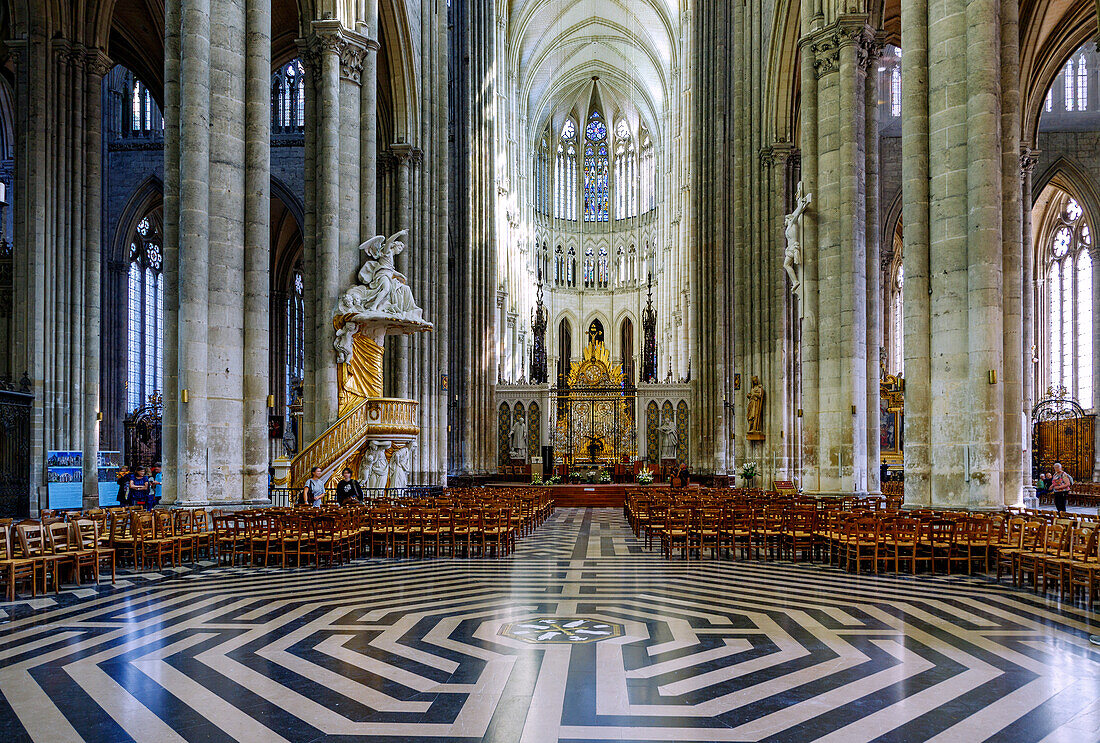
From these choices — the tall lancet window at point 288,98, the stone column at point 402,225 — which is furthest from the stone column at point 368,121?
the tall lancet window at point 288,98

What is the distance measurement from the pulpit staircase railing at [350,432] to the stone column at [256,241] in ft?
5.84

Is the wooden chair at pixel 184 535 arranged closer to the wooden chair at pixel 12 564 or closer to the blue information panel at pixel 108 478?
the wooden chair at pixel 12 564

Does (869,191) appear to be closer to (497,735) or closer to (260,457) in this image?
(260,457)

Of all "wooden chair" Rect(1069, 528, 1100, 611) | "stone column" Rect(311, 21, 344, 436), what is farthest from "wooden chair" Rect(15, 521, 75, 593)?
"wooden chair" Rect(1069, 528, 1100, 611)

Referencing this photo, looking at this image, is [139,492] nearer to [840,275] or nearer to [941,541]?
[840,275]

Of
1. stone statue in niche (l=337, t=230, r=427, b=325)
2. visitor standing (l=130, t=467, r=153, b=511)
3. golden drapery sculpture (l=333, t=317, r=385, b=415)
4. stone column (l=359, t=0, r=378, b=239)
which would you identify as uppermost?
stone column (l=359, t=0, r=378, b=239)

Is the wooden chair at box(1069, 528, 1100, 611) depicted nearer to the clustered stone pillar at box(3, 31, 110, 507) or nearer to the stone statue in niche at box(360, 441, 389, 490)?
the stone statue in niche at box(360, 441, 389, 490)

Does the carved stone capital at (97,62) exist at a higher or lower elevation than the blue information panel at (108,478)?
higher

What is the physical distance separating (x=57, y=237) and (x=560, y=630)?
73.6 ft

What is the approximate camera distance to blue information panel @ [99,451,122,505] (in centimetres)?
2616

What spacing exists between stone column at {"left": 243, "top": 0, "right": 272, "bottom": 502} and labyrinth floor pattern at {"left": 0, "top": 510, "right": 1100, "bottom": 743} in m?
6.31

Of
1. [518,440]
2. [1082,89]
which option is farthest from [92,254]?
[1082,89]

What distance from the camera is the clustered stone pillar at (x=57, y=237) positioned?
2394 cm

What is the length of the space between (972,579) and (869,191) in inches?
504
